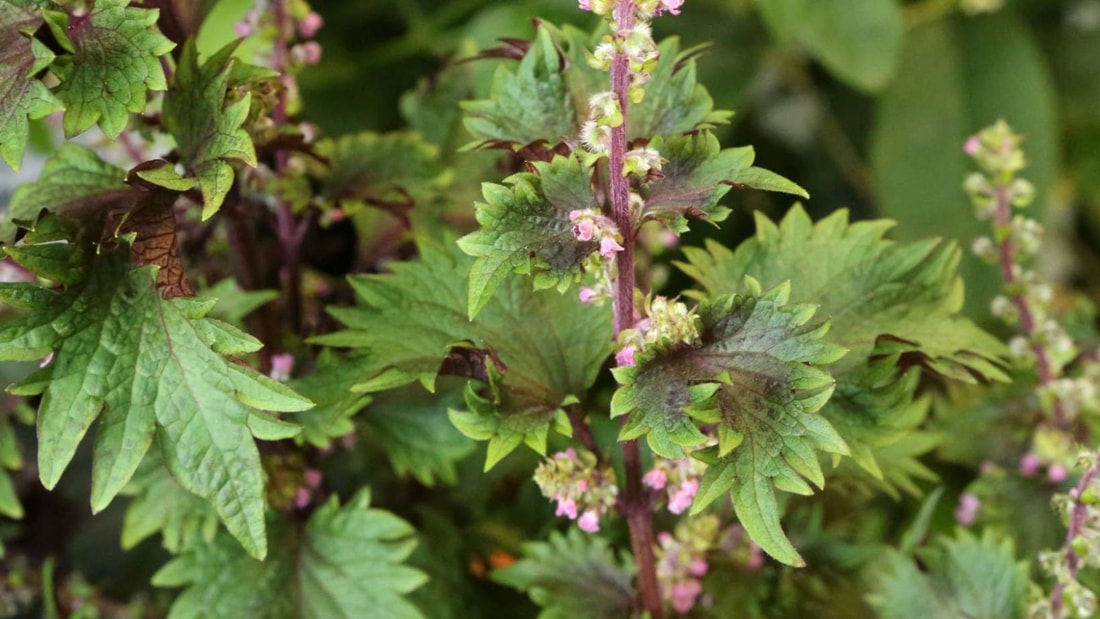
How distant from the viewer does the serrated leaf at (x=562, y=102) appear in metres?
0.66

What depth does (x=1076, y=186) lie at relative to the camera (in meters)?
1.72

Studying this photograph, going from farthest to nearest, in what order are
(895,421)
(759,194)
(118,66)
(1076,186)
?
(1076,186) → (759,194) → (895,421) → (118,66)

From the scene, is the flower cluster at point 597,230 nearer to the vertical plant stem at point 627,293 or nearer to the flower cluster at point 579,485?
the vertical plant stem at point 627,293

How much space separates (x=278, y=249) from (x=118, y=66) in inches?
13.2

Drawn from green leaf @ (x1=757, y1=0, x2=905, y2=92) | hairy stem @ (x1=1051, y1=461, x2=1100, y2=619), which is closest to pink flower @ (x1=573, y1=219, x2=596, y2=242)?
hairy stem @ (x1=1051, y1=461, x2=1100, y2=619)

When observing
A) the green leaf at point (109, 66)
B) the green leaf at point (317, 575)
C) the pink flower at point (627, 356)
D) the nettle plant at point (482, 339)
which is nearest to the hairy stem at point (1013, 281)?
the nettle plant at point (482, 339)

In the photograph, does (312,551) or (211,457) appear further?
(312,551)

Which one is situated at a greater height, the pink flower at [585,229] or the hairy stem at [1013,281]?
the pink flower at [585,229]

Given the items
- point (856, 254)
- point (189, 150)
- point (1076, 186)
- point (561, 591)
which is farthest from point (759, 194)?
point (189, 150)

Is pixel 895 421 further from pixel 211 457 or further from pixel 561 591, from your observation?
pixel 211 457

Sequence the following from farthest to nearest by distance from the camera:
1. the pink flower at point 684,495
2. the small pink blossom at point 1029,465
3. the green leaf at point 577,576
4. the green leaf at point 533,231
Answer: the small pink blossom at point 1029,465 < the green leaf at point 577,576 < the pink flower at point 684,495 < the green leaf at point 533,231

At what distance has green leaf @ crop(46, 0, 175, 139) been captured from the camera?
59 cm

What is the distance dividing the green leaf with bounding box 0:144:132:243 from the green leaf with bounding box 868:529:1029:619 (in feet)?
2.06

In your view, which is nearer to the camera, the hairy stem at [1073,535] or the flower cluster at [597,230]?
the flower cluster at [597,230]
